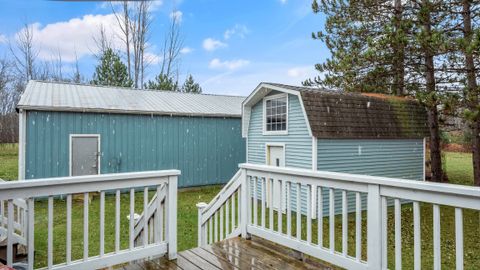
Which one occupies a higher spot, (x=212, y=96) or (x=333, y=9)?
(x=333, y=9)

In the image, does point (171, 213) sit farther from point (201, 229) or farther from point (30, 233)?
point (201, 229)

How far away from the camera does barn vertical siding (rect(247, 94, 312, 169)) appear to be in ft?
25.0

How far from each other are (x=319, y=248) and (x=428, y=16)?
865 centimetres

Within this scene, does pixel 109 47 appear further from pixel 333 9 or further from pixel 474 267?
pixel 474 267

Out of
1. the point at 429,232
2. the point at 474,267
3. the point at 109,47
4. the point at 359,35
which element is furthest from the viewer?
the point at 109,47

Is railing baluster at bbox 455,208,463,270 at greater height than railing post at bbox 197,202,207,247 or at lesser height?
greater

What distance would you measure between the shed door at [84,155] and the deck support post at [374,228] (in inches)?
346

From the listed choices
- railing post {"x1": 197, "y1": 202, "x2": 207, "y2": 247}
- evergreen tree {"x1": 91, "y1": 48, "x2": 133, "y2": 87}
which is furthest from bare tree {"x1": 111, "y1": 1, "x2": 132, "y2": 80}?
railing post {"x1": 197, "y1": 202, "x2": 207, "y2": 247}

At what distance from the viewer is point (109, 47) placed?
1898 centimetres

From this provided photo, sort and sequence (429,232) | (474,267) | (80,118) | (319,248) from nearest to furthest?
(319,248) → (474,267) → (429,232) → (80,118)

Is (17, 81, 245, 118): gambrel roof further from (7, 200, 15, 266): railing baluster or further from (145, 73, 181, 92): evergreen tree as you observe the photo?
(7, 200, 15, 266): railing baluster

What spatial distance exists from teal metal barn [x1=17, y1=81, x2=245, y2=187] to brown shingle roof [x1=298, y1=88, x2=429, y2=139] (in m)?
4.36

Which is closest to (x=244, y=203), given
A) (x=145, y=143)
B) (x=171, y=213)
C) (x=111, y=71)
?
(x=171, y=213)

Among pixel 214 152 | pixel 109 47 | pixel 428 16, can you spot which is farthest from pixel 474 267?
pixel 109 47
